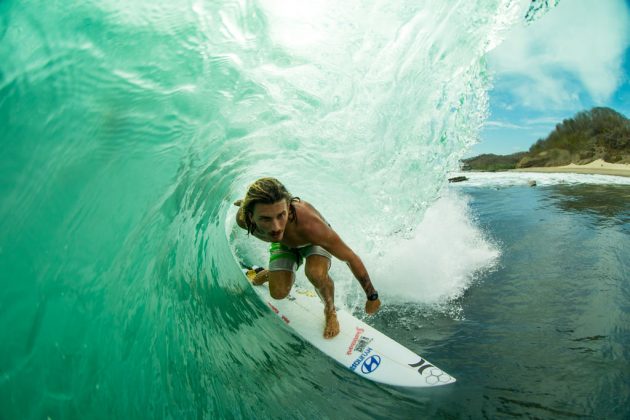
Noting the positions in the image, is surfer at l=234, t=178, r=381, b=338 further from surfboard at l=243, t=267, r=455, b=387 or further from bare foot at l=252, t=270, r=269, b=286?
bare foot at l=252, t=270, r=269, b=286

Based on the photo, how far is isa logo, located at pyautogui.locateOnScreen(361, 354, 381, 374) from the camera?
140 inches

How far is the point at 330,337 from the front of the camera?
4066 mm

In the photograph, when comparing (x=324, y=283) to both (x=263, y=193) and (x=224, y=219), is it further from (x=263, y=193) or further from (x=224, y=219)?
(x=224, y=219)

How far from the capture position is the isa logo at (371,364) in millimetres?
3547

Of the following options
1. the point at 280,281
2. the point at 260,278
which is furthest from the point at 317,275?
the point at 260,278

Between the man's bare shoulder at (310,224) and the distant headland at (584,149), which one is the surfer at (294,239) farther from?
the distant headland at (584,149)

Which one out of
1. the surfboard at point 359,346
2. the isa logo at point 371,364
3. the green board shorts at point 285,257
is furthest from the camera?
the green board shorts at point 285,257

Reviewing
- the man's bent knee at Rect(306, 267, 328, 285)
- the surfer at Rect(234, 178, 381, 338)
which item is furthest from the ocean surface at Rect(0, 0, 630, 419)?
the man's bent knee at Rect(306, 267, 328, 285)

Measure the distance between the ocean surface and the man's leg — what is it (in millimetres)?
422

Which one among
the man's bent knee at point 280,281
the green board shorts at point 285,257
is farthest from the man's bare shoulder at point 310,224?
the man's bent knee at point 280,281

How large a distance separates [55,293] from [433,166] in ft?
16.8

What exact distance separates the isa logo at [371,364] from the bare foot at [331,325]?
558 millimetres

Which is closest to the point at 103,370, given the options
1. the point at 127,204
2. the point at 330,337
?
the point at 127,204

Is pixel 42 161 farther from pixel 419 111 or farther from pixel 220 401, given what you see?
pixel 419 111
